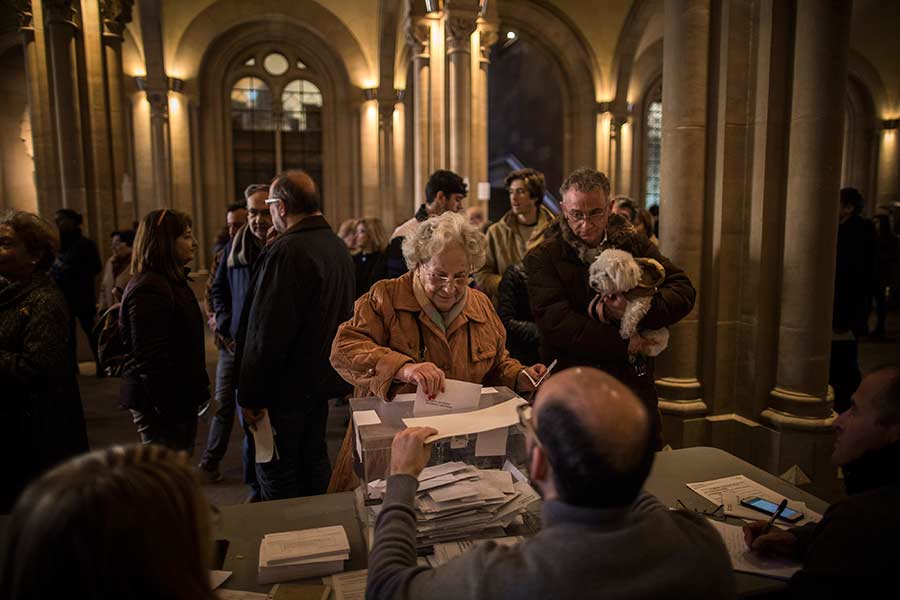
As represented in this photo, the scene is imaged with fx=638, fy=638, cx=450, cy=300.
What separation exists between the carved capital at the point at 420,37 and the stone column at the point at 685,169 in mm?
5651

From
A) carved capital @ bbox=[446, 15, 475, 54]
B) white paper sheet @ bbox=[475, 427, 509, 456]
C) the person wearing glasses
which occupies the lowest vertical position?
white paper sheet @ bbox=[475, 427, 509, 456]

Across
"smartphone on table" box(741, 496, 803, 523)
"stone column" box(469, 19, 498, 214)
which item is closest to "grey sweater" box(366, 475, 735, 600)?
"smartphone on table" box(741, 496, 803, 523)

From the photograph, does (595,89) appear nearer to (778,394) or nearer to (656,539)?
(778,394)

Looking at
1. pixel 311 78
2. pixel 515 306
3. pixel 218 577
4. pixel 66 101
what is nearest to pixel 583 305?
pixel 515 306

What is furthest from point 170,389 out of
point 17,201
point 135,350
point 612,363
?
point 17,201

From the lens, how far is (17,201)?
549 inches

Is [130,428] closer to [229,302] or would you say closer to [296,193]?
[229,302]

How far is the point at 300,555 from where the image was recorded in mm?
1639

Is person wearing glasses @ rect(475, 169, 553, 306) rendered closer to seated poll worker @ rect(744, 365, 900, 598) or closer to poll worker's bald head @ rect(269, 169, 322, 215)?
poll worker's bald head @ rect(269, 169, 322, 215)

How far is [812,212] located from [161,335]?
353 cm

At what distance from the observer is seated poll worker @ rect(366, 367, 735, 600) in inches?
40.1

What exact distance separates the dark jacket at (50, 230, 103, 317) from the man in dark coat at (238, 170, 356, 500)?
4824mm

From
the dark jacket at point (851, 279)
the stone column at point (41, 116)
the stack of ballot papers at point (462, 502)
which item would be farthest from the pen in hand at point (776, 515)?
the stone column at point (41, 116)

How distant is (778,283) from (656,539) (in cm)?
332
